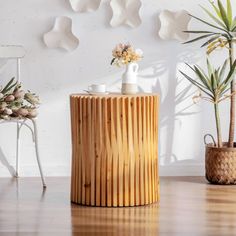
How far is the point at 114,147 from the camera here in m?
3.92

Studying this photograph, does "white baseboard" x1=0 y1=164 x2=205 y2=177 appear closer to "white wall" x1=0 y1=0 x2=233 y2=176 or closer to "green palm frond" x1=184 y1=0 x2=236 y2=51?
"white wall" x1=0 y1=0 x2=233 y2=176

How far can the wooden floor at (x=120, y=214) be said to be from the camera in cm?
349

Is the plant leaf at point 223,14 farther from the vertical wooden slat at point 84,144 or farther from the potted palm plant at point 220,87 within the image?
the vertical wooden slat at point 84,144

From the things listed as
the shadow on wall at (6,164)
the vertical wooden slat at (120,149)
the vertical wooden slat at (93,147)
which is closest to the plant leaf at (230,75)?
the vertical wooden slat at (120,149)

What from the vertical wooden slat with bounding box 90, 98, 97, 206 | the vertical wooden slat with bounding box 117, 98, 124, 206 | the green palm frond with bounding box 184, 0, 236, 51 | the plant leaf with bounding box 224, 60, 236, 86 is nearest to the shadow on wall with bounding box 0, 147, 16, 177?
the vertical wooden slat with bounding box 90, 98, 97, 206

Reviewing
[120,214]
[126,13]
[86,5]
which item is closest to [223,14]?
[126,13]

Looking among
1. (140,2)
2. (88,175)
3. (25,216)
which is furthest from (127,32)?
(25,216)

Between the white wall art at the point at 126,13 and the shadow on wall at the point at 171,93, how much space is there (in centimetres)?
29

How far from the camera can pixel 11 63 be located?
4.90 meters

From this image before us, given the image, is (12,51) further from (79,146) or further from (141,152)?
(141,152)

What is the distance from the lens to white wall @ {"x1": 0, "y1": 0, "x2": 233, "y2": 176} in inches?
192

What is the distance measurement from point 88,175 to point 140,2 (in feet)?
5.07

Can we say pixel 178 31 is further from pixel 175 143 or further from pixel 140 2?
pixel 175 143

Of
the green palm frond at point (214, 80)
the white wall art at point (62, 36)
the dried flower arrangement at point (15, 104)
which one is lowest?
the dried flower arrangement at point (15, 104)
